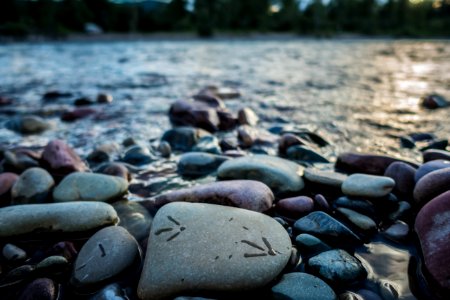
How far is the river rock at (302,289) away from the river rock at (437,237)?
47cm

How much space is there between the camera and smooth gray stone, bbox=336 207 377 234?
1.80m

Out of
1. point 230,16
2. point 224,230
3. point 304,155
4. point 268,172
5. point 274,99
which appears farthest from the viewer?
point 230,16

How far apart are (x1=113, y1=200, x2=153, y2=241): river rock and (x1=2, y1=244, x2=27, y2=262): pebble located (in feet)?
1.67

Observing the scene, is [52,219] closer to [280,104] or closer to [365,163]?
[365,163]

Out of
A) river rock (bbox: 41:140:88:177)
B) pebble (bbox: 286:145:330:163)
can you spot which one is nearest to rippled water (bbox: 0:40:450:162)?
pebble (bbox: 286:145:330:163)

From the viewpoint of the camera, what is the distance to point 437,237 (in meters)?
1.45

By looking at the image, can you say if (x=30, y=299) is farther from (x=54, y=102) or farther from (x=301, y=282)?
(x=54, y=102)

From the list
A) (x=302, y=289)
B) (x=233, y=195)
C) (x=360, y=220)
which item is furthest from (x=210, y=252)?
(x=360, y=220)

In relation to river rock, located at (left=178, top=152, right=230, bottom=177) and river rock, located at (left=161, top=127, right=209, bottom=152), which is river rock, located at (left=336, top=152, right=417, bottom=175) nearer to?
river rock, located at (left=178, top=152, right=230, bottom=177)

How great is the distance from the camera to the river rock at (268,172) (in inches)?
87.9

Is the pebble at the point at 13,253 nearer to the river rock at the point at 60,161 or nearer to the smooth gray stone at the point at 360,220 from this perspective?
the river rock at the point at 60,161

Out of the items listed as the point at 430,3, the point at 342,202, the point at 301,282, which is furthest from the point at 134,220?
the point at 430,3

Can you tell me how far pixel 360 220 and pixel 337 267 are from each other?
0.50 m

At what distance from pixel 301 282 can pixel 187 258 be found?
510 mm
